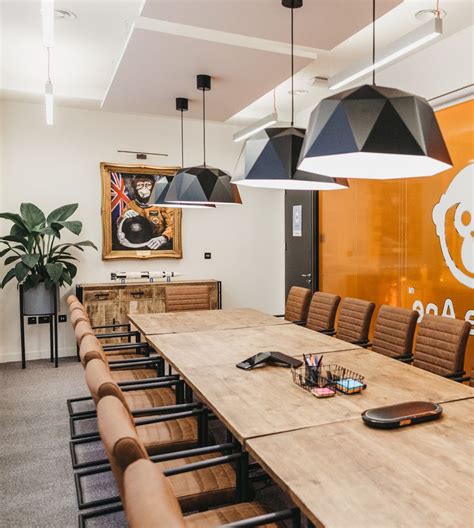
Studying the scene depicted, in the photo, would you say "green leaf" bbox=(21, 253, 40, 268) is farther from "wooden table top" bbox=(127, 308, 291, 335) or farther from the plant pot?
"wooden table top" bbox=(127, 308, 291, 335)

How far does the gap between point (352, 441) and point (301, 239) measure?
5263mm

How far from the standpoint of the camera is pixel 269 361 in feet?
9.30

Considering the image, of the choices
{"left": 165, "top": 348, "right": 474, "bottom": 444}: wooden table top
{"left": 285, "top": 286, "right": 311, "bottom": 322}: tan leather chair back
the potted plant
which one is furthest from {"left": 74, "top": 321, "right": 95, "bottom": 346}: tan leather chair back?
the potted plant

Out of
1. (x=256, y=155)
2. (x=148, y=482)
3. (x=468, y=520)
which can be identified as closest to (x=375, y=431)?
(x=468, y=520)

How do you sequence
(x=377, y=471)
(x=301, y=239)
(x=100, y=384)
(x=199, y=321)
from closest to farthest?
(x=377, y=471), (x=100, y=384), (x=199, y=321), (x=301, y=239)

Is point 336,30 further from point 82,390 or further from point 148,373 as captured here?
point 82,390

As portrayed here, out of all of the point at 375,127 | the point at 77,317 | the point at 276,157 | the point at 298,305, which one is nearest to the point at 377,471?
the point at 375,127

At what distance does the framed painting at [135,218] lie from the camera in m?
6.35

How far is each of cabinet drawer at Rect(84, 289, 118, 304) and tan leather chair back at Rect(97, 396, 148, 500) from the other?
4.46 meters

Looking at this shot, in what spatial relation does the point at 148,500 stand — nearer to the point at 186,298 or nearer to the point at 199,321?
the point at 199,321

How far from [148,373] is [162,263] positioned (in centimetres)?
308

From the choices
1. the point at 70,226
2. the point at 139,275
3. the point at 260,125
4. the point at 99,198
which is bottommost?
the point at 139,275

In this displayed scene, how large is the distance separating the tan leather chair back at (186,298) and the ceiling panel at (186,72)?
6.62 ft

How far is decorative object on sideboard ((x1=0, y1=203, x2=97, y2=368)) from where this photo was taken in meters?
5.44
